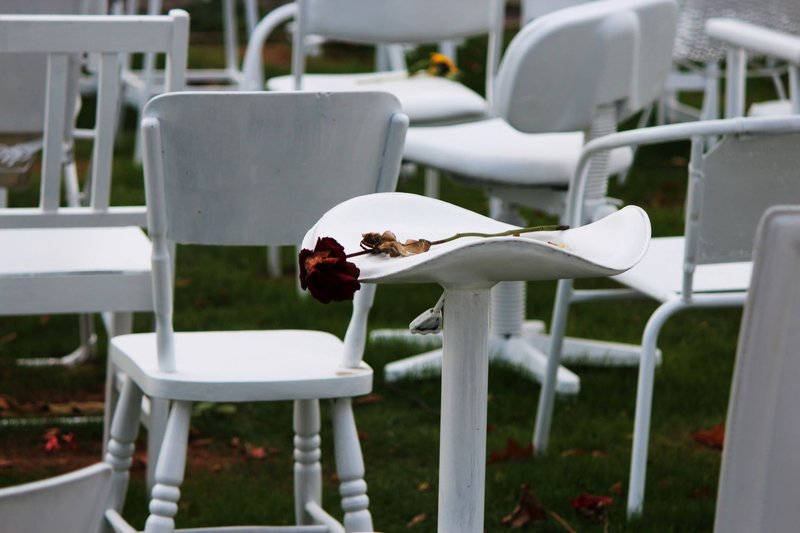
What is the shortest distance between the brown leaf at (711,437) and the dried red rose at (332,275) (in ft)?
6.95

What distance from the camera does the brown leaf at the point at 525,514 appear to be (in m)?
2.78

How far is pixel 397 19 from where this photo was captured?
4.47 metres

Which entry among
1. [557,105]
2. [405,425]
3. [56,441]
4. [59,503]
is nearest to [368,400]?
[405,425]

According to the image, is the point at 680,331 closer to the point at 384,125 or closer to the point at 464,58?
the point at 384,125

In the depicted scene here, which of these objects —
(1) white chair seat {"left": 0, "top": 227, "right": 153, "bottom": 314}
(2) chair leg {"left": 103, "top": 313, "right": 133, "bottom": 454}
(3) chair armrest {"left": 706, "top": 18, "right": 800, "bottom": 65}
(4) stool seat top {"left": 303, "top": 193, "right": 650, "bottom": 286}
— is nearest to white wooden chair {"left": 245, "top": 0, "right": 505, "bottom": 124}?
(3) chair armrest {"left": 706, "top": 18, "right": 800, "bottom": 65}

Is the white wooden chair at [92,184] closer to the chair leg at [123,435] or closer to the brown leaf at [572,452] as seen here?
the chair leg at [123,435]

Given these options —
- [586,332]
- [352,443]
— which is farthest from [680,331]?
[352,443]

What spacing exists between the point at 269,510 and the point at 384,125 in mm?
1051

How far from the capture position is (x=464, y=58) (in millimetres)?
8742

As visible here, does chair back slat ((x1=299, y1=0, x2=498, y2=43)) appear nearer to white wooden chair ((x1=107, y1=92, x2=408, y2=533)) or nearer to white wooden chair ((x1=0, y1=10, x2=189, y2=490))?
white wooden chair ((x1=0, y1=10, x2=189, y2=490))

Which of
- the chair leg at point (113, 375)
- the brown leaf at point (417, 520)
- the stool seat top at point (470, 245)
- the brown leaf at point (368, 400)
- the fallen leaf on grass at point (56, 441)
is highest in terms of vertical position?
the stool seat top at point (470, 245)

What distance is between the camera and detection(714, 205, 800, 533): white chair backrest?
101 cm

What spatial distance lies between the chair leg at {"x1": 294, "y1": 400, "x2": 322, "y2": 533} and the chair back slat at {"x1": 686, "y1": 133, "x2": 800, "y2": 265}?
0.77 meters

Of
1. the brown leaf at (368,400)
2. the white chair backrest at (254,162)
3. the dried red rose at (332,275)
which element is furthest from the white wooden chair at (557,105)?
the dried red rose at (332,275)
